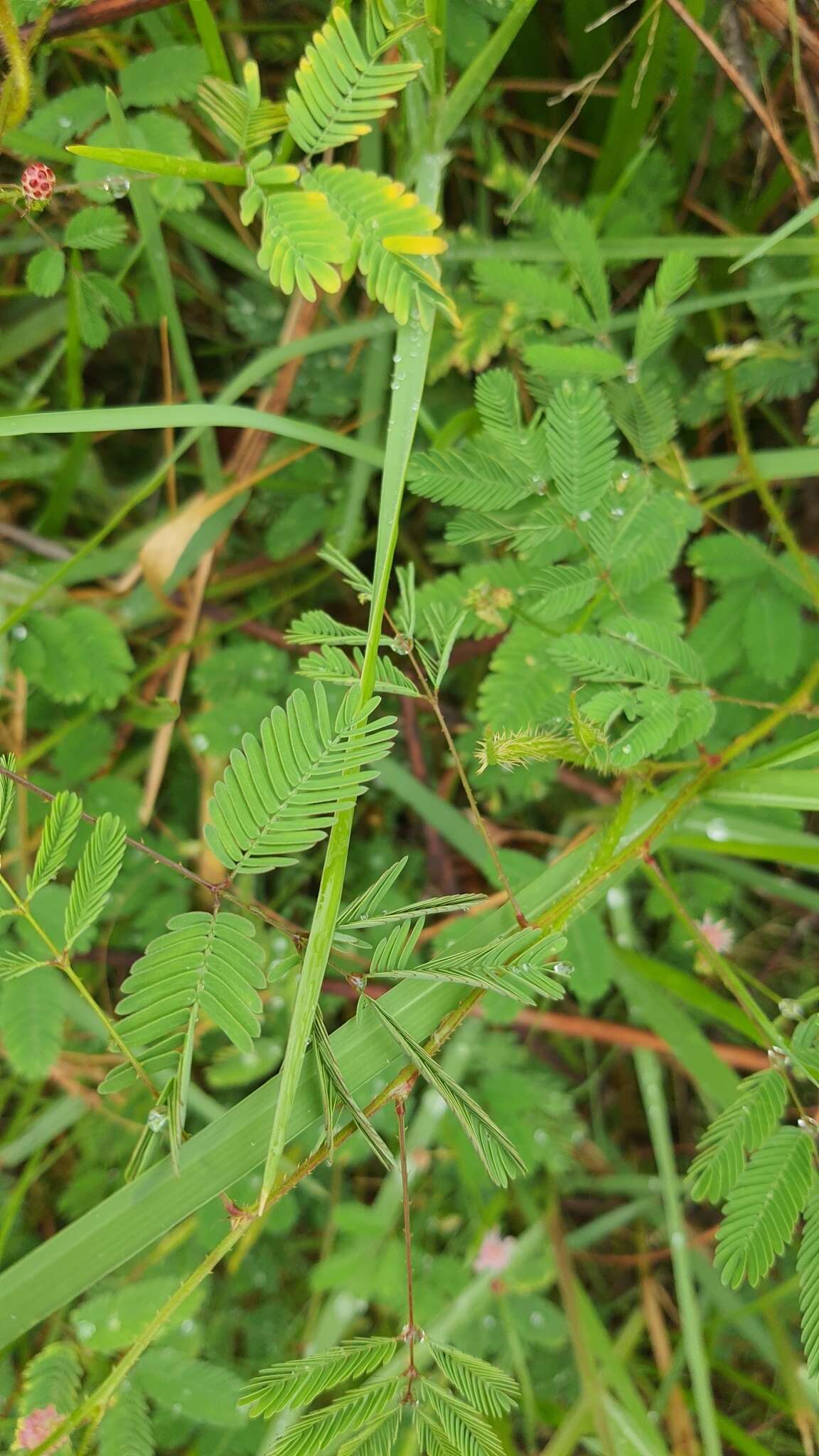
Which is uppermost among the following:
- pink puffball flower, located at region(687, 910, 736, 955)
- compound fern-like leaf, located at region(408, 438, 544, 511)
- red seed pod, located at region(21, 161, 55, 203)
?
red seed pod, located at region(21, 161, 55, 203)

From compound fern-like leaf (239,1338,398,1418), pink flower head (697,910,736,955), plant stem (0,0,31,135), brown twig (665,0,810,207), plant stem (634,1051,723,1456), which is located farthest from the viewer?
pink flower head (697,910,736,955)

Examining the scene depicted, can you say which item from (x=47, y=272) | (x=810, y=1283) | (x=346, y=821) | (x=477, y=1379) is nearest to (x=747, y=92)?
(x=47, y=272)

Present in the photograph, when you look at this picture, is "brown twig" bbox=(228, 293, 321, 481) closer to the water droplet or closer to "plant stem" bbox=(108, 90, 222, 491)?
"plant stem" bbox=(108, 90, 222, 491)

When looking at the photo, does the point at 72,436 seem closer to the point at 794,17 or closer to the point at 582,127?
the point at 582,127

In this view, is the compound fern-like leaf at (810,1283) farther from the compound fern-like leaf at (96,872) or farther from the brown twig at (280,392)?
the brown twig at (280,392)

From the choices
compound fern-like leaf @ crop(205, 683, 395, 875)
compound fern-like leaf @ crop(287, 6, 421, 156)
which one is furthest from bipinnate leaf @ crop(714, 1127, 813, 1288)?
compound fern-like leaf @ crop(287, 6, 421, 156)

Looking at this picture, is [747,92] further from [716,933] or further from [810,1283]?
[810,1283]
